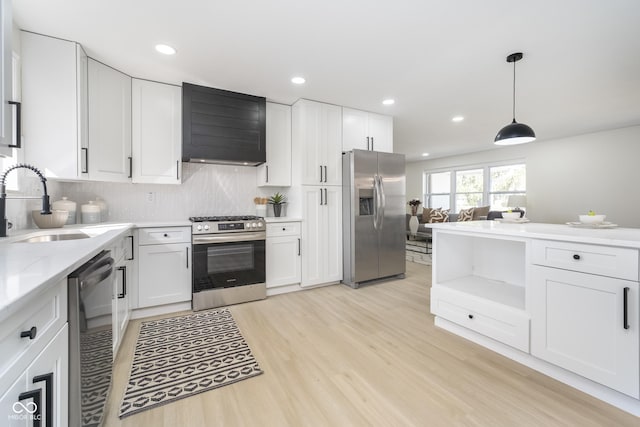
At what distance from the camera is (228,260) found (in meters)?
2.96

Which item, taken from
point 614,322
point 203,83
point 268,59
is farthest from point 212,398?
point 203,83

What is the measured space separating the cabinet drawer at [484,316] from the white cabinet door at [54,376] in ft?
7.90

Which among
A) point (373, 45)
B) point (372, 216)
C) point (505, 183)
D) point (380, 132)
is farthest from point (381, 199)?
point (505, 183)

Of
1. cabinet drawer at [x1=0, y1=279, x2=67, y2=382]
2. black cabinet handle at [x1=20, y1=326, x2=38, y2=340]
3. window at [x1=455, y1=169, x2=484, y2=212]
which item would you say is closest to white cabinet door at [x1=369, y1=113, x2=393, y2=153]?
cabinet drawer at [x1=0, y1=279, x2=67, y2=382]

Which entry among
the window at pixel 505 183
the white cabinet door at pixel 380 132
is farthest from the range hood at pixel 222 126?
the window at pixel 505 183

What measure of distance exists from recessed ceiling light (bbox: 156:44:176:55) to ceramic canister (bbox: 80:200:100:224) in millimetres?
1584

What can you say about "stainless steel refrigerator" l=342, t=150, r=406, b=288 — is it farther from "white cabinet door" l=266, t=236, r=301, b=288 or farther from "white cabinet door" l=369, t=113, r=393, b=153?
"white cabinet door" l=266, t=236, r=301, b=288

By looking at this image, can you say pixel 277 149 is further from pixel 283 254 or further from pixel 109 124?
pixel 109 124

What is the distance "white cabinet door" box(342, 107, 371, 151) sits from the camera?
3801mm

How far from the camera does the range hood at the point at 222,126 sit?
2926 millimetres

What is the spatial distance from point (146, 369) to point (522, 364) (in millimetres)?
2560

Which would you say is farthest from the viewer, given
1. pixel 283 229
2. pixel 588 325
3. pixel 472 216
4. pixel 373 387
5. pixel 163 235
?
pixel 472 216

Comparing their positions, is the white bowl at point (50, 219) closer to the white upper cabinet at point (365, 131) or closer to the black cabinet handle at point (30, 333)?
the black cabinet handle at point (30, 333)

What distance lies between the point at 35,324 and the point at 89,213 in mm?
2322
